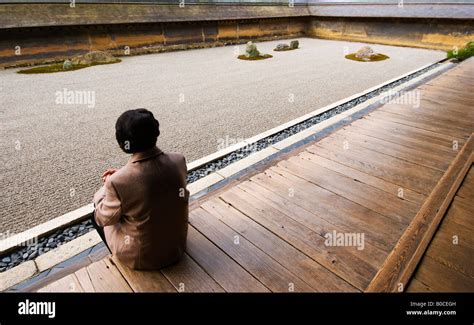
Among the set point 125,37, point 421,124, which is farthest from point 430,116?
point 125,37

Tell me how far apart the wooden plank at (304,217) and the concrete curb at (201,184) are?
1.83 feet

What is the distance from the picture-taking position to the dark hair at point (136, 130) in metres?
1.65

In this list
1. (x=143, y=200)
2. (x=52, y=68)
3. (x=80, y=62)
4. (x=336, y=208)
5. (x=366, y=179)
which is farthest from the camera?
(x=80, y=62)

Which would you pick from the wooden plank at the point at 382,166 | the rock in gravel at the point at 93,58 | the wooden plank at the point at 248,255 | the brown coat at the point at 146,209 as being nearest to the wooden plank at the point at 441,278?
the wooden plank at the point at 248,255

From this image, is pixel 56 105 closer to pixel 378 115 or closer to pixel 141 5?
pixel 378 115

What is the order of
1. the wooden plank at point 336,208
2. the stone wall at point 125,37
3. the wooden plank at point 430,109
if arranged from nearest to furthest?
the wooden plank at point 336,208, the wooden plank at point 430,109, the stone wall at point 125,37

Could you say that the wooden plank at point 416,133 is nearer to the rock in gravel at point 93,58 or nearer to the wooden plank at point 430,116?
the wooden plank at point 430,116

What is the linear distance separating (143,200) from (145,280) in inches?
29.2

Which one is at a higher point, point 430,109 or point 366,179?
point 430,109

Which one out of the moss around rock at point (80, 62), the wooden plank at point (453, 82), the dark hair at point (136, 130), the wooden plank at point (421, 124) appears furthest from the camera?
the moss around rock at point (80, 62)

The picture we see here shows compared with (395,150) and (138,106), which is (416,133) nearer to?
(395,150)

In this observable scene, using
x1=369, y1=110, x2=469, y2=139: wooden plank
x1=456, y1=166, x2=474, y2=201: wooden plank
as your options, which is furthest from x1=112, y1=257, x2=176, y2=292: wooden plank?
x1=369, y1=110, x2=469, y2=139: wooden plank

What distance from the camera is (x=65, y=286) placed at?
6.89ft

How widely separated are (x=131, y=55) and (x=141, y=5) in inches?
123
